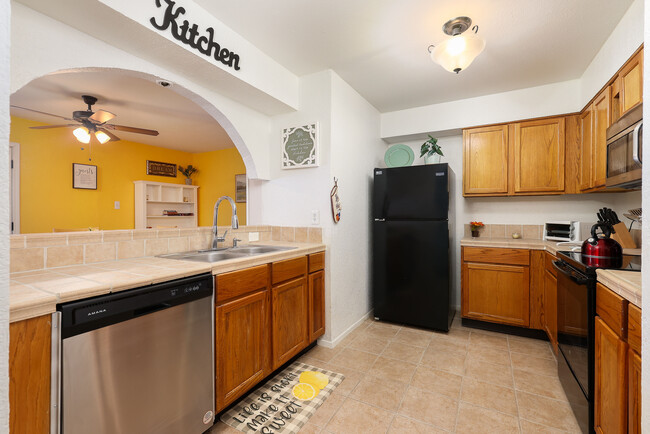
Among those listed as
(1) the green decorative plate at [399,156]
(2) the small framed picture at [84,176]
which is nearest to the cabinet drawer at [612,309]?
(1) the green decorative plate at [399,156]

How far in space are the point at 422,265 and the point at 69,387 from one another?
8.59ft

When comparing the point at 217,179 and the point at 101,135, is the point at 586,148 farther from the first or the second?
the point at 217,179

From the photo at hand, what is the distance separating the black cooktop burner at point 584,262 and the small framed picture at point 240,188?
15.4 feet

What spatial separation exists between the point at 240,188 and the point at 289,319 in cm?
385

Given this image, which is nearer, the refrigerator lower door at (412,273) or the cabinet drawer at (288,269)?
the cabinet drawer at (288,269)

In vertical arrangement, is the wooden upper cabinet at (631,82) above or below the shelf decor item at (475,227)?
above

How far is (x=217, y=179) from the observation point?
5.87 m

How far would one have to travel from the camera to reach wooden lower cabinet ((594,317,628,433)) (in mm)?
1097

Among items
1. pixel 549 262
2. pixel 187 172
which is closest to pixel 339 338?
pixel 549 262

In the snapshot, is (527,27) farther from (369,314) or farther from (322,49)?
(369,314)

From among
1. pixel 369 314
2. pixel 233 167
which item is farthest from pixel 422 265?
pixel 233 167

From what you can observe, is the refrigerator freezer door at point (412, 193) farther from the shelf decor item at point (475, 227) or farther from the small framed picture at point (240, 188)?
the small framed picture at point (240, 188)

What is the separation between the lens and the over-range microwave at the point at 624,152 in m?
1.31

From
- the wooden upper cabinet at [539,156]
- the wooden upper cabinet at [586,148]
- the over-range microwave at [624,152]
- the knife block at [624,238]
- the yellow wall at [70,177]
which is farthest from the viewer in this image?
the yellow wall at [70,177]
